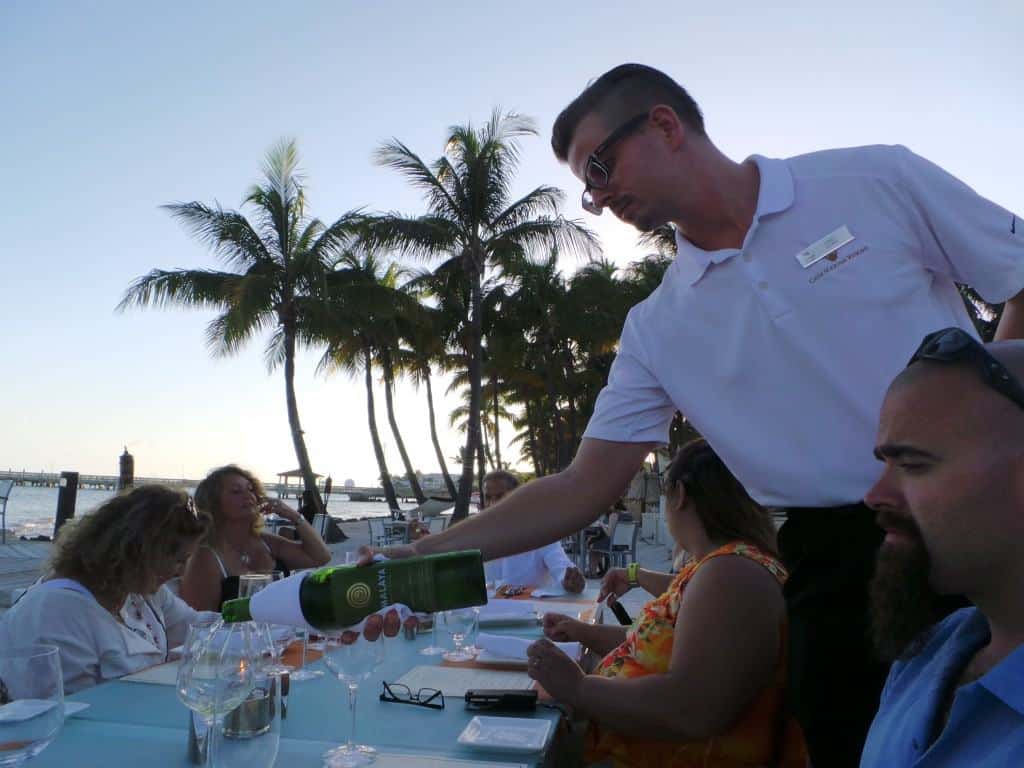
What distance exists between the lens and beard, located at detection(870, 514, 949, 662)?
114cm

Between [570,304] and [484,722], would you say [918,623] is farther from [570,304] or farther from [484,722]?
[570,304]

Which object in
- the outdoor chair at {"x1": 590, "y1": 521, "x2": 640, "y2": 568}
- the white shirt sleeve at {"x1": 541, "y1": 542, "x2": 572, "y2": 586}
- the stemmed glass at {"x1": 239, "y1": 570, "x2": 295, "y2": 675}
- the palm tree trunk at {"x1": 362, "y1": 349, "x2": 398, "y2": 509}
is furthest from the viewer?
the palm tree trunk at {"x1": 362, "y1": 349, "x2": 398, "y2": 509}

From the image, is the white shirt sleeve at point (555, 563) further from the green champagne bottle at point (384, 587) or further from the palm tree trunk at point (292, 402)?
the palm tree trunk at point (292, 402)

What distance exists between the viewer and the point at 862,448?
1.59 m

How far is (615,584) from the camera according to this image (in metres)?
3.71

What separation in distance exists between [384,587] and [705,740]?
1.03 m


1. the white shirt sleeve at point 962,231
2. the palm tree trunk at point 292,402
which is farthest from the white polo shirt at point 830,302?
the palm tree trunk at point 292,402

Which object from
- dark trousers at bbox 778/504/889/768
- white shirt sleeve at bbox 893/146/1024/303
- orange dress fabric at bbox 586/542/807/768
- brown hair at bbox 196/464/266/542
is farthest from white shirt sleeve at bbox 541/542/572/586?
white shirt sleeve at bbox 893/146/1024/303

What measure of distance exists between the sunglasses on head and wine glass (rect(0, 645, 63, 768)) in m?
1.64

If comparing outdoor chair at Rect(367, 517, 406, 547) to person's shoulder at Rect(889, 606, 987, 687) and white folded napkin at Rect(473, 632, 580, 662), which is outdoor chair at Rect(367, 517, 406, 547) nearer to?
white folded napkin at Rect(473, 632, 580, 662)

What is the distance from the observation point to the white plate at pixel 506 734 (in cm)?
180

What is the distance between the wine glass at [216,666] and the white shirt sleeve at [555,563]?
3710mm

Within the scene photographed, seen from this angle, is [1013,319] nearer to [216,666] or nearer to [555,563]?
[216,666]

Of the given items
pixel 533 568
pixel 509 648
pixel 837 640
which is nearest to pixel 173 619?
pixel 509 648
